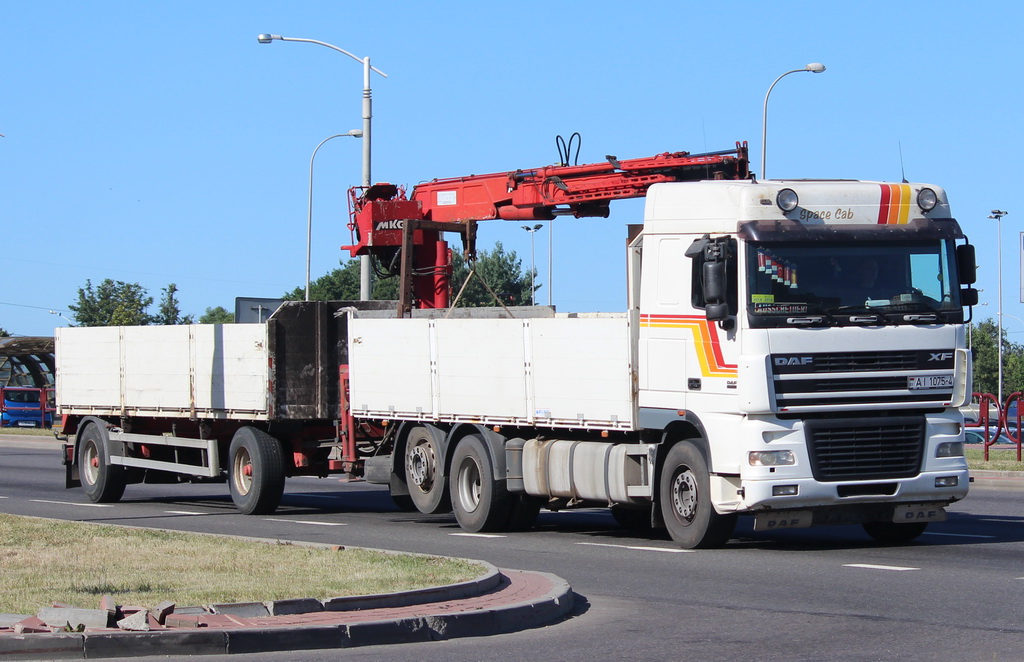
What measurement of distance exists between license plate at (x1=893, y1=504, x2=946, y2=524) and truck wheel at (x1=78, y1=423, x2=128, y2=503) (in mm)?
12273

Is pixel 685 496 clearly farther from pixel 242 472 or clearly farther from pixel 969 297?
pixel 242 472

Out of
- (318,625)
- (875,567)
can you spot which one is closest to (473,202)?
(875,567)

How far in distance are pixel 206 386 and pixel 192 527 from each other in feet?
10.2

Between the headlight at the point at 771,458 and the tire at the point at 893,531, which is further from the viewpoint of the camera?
the tire at the point at 893,531

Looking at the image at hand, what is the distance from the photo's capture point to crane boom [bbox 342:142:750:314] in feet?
59.1

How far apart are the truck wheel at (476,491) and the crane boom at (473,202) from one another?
2.83 metres

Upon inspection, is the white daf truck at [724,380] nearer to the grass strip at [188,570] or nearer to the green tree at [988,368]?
the grass strip at [188,570]

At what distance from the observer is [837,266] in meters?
13.7

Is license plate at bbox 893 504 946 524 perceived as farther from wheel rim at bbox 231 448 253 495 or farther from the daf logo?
wheel rim at bbox 231 448 253 495

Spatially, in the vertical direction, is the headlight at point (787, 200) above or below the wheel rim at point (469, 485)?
above

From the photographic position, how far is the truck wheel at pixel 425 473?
17.4 meters

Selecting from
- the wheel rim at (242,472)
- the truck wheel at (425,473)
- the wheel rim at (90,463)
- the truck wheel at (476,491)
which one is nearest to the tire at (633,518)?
the truck wheel at (476,491)

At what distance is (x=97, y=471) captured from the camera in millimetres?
22375

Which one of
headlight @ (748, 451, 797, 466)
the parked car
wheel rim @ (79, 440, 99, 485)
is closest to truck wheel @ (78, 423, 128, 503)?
wheel rim @ (79, 440, 99, 485)
